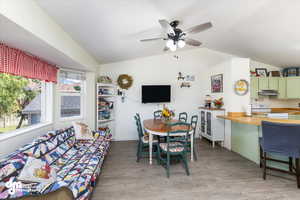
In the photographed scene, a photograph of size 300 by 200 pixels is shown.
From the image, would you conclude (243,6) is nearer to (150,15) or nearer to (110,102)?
(150,15)

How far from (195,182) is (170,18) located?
2682mm

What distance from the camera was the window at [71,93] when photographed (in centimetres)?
350

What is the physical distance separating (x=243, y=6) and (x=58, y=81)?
3.78 metres

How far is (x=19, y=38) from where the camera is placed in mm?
1719

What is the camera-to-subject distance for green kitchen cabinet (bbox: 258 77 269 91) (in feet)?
15.7

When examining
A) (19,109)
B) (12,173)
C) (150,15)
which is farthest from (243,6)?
(19,109)

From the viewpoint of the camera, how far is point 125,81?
15.2 feet

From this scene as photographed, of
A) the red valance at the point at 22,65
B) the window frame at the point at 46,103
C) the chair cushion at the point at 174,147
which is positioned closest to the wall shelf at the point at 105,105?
the window frame at the point at 46,103

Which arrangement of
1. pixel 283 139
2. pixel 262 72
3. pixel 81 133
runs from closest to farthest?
1. pixel 283 139
2. pixel 81 133
3. pixel 262 72

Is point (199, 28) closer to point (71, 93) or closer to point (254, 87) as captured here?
point (71, 93)

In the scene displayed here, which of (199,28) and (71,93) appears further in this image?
(71,93)

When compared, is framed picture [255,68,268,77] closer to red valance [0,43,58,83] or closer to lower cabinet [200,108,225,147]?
lower cabinet [200,108,225,147]

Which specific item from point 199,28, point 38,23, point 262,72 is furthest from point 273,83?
point 38,23

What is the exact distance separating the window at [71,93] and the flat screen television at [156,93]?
1731 mm
